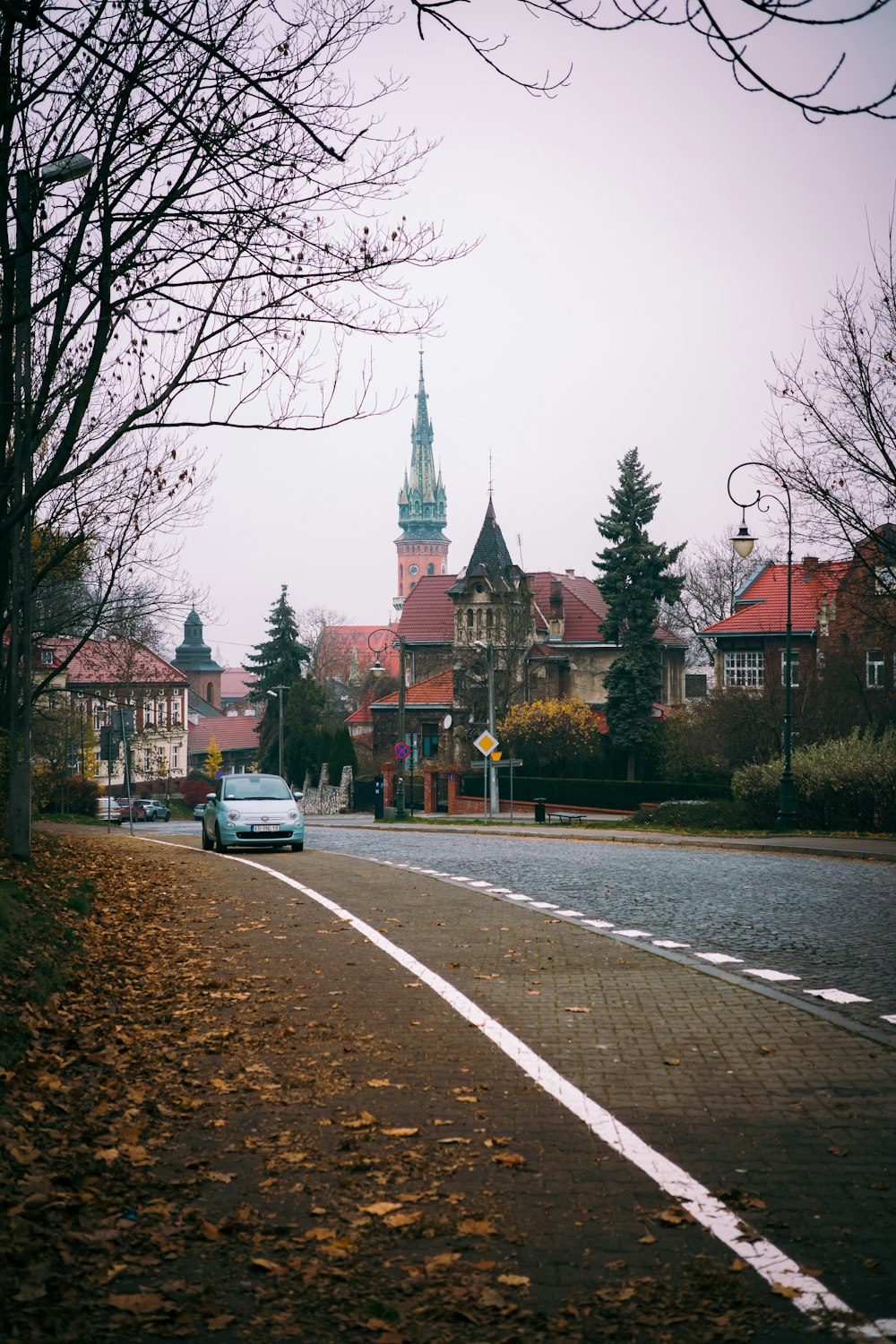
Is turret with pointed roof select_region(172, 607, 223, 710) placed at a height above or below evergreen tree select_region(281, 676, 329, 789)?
above

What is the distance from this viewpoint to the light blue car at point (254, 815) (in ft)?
81.6

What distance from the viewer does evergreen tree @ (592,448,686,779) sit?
63075 millimetres

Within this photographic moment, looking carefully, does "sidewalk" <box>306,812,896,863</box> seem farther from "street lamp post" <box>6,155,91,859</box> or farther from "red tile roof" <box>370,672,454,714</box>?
"red tile roof" <box>370,672,454,714</box>

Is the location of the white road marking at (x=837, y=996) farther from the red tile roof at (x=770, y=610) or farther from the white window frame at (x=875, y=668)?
the red tile roof at (x=770, y=610)

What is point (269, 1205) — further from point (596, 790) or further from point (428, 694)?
point (428, 694)

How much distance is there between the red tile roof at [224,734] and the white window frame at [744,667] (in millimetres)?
68549

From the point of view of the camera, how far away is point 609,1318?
3.99 m

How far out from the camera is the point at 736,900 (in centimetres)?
1532

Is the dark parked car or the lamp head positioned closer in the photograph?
the lamp head

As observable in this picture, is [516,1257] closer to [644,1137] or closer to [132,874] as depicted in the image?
[644,1137]

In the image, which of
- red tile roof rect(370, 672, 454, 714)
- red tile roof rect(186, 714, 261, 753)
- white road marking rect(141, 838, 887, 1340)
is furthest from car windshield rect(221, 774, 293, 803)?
red tile roof rect(186, 714, 261, 753)

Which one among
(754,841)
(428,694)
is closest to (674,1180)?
(754,841)

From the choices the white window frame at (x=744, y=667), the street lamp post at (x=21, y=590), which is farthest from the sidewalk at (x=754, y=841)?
the white window frame at (x=744, y=667)

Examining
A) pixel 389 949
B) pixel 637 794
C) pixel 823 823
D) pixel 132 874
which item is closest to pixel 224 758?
pixel 637 794
